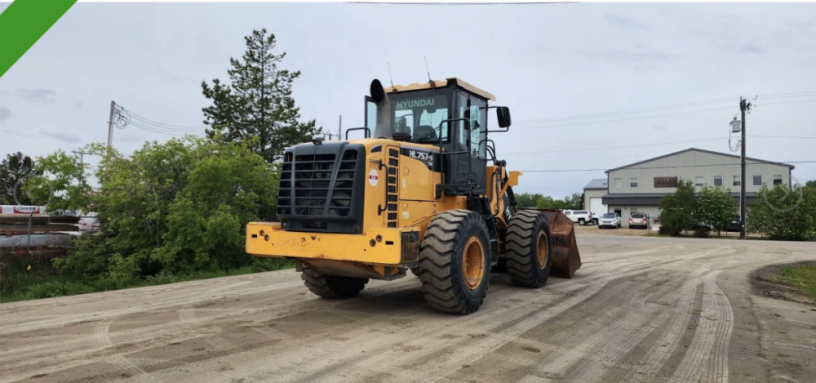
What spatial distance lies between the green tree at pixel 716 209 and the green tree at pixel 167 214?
31.3 meters

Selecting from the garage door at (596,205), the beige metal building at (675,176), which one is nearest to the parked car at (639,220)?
the beige metal building at (675,176)

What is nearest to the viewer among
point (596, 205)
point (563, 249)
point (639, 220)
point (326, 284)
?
point (326, 284)

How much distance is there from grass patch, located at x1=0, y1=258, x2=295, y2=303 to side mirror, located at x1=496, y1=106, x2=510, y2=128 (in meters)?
7.27

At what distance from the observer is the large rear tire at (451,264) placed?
6043mm

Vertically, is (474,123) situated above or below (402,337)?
above

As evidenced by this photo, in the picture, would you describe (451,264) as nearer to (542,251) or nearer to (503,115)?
(503,115)

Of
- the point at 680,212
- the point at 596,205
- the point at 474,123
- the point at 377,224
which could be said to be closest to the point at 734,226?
the point at 680,212

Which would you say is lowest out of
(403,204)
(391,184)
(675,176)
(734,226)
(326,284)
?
(326,284)

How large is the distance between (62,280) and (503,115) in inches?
436

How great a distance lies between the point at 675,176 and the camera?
5353 cm

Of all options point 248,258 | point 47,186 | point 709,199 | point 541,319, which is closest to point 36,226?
point 47,186

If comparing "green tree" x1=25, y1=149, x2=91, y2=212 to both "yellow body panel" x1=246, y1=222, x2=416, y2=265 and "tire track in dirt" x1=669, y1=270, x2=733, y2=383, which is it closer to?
"yellow body panel" x1=246, y1=222, x2=416, y2=265

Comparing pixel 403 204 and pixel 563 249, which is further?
pixel 563 249

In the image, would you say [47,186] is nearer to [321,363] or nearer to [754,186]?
[321,363]
